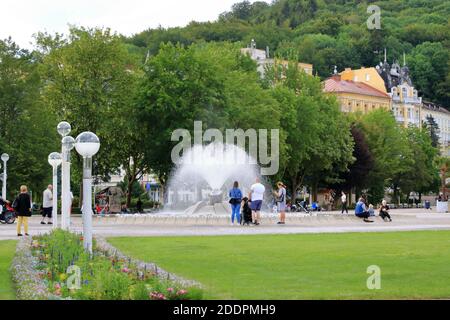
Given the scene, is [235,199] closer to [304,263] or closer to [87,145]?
[87,145]

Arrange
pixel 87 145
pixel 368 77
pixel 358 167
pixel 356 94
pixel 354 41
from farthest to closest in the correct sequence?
1. pixel 354 41
2. pixel 368 77
3. pixel 356 94
4. pixel 358 167
5. pixel 87 145

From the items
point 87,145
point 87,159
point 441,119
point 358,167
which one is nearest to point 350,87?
point 441,119

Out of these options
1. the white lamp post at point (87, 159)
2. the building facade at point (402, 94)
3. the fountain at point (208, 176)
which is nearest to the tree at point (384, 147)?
the fountain at point (208, 176)

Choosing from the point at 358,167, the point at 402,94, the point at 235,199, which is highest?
the point at 402,94

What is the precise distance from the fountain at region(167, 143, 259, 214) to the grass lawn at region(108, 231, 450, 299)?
23.9 metres

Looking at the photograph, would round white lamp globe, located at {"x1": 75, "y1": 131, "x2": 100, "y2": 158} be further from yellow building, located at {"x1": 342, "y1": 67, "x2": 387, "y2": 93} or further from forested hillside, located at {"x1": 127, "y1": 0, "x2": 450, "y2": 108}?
yellow building, located at {"x1": 342, "y1": 67, "x2": 387, "y2": 93}

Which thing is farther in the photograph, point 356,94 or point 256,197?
point 356,94

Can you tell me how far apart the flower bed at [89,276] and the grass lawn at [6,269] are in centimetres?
18

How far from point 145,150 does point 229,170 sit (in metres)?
18.9

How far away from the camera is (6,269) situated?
19.5 meters

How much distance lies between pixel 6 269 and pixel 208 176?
37.0 metres

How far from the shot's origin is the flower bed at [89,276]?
41.6 ft

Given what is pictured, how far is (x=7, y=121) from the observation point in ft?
234
